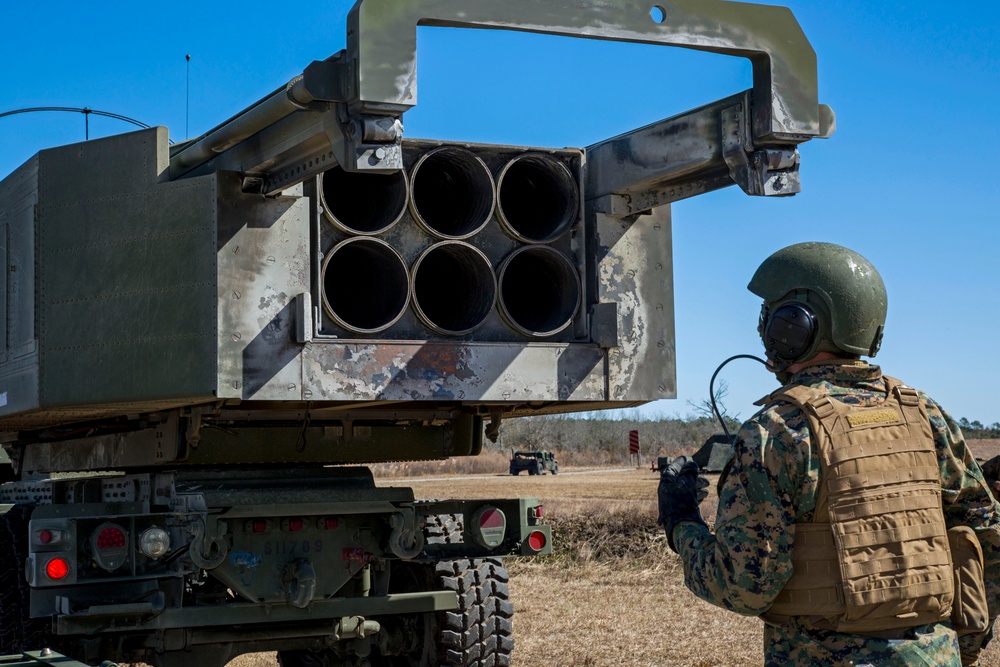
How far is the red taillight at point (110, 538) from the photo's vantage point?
18.6 ft

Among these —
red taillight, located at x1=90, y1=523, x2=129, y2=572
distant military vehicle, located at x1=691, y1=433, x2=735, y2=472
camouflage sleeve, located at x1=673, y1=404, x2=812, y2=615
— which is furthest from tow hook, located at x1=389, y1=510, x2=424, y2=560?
distant military vehicle, located at x1=691, y1=433, x2=735, y2=472

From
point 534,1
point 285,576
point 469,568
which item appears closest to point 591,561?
point 469,568

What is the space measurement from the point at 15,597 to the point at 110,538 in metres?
0.88

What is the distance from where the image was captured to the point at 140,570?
5793 millimetres

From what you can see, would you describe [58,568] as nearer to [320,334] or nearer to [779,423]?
[320,334]

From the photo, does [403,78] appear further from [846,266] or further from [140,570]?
[140,570]

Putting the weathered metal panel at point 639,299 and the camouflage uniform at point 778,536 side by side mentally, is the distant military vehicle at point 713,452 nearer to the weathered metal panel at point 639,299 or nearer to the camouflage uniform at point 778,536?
the weathered metal panel at point 639,299

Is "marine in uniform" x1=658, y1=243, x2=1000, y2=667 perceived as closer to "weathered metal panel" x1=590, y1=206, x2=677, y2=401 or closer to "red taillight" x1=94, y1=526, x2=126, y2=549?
"weathered metal panel" x1=590, y1=206, x2=677, y2=401

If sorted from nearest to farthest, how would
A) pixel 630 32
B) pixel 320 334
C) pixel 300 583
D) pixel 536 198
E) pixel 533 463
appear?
pixel 630 32 → pixel 320 334 → pixel 300 583 → pixel 536 198 → pixel 533 463

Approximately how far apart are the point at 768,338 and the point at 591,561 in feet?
28.0

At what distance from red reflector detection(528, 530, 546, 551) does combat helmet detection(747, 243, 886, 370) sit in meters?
3.17

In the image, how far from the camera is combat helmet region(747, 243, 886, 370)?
3512 millimetres

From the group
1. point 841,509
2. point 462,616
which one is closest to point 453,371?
point 462,616

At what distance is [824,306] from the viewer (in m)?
3.53
